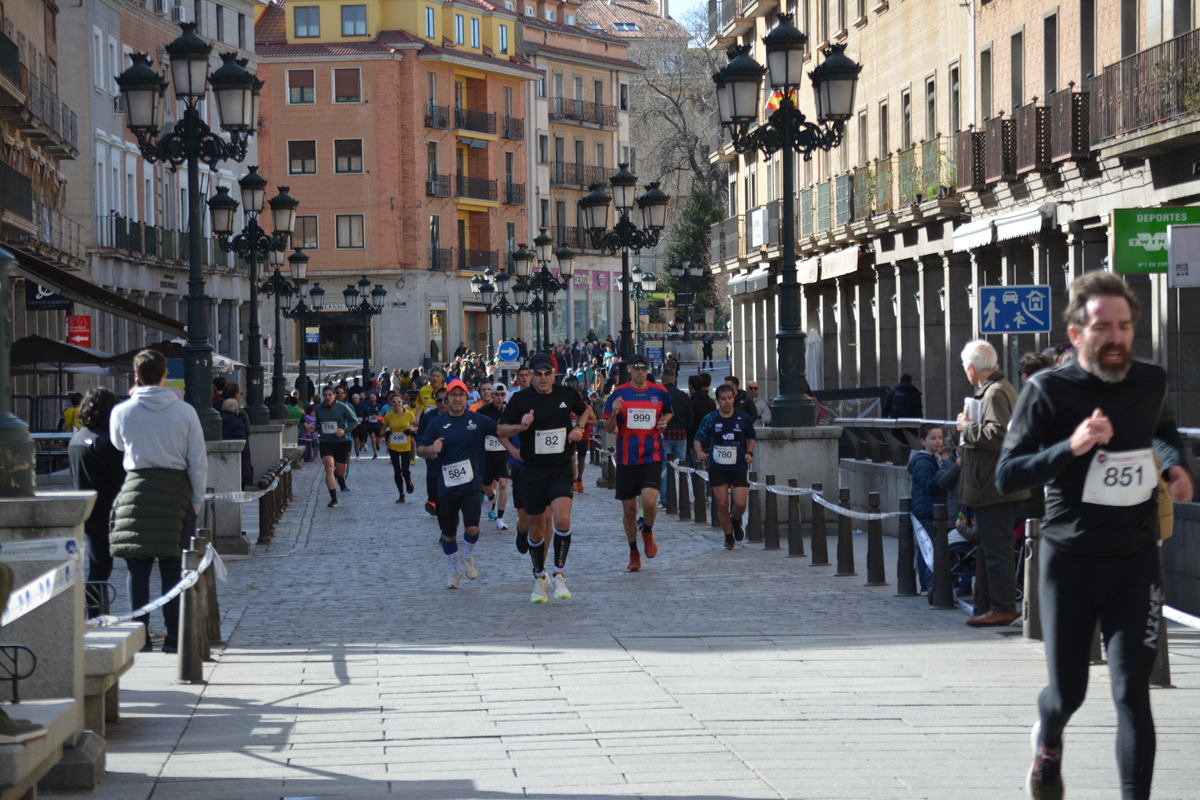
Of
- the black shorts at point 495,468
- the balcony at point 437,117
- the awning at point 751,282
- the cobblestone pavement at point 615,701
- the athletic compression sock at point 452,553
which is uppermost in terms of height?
the balcony at point 437,117

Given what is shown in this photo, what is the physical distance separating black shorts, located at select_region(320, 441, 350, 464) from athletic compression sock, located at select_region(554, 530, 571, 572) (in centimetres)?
1342

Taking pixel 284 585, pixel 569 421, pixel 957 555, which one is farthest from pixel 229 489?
pixel 957 555

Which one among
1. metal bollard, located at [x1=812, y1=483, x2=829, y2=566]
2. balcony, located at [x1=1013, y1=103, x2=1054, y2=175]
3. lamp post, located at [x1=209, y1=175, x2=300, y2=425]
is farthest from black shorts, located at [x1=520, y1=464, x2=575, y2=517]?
balcony, located at [x1=1013, y1=103, x2=1054, y2=175]

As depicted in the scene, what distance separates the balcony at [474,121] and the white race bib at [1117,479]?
7600 centimetres

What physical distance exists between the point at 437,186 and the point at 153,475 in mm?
70118

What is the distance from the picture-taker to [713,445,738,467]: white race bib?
58.4 feet

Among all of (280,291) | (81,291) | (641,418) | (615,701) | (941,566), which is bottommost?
(615,701)

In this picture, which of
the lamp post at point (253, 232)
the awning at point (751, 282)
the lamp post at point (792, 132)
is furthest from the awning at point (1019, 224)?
the awning at point (751, 282)

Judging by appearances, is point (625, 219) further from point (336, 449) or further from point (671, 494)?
point (671, 494)

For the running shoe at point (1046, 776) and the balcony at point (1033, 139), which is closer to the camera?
the running shoe at point (1046, 776)

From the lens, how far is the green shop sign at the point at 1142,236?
1562 centimetres

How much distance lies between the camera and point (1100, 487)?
5789 mm

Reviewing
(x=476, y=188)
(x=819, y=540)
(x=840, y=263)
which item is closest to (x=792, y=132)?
(x=819, y=540)

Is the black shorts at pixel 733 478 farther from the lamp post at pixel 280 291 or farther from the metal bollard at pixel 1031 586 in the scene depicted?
the lamp post at pixel 280 291
